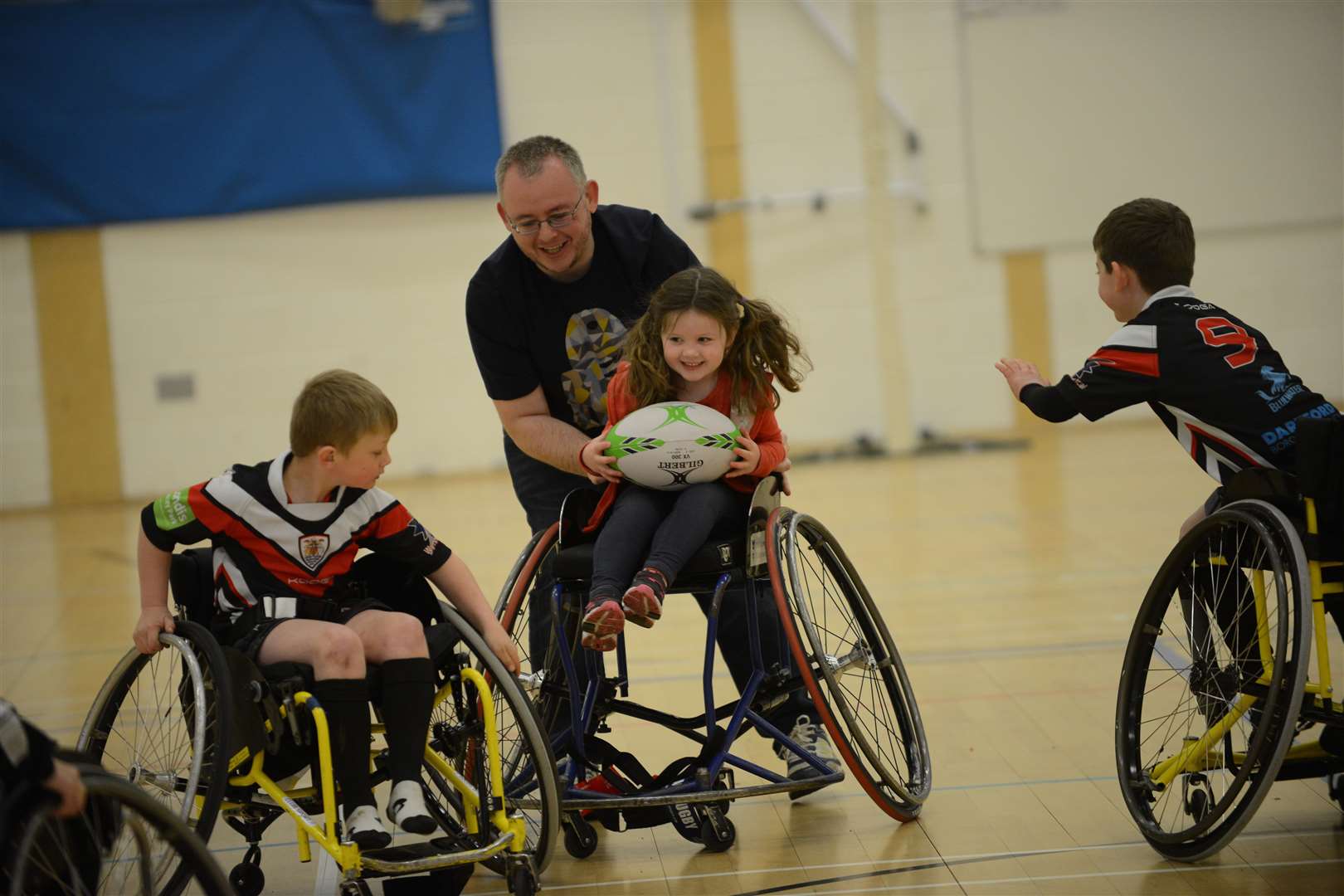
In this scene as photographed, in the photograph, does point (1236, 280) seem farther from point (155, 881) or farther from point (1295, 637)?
point (155, 881)

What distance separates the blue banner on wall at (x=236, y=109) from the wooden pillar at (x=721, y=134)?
1.35m

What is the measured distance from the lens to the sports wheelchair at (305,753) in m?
2.08

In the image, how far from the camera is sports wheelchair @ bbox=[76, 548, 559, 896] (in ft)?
6.82

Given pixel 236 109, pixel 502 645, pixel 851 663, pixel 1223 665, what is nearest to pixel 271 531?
pixel 502 645

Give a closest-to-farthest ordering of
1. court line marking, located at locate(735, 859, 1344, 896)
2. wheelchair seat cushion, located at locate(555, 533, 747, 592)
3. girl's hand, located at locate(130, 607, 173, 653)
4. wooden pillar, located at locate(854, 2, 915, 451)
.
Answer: girl's hand, located at locate(130, 607, 173, 653) → court line marking, located at locate(735, 859, 1344, 896) → wheelchair seat cushion, located at locate(555, 533, 747, 592) → wooden pillar, located at locate(854, 2, 915, 451)

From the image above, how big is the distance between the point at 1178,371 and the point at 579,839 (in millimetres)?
1332

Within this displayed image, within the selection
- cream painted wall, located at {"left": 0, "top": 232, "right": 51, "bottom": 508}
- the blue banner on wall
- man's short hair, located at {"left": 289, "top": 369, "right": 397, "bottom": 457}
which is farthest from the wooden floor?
the blue banner on wall

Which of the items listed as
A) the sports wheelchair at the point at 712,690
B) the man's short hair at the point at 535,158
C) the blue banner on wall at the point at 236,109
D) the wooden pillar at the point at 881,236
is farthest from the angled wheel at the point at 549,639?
the blue banner on wall at the point at 236,109

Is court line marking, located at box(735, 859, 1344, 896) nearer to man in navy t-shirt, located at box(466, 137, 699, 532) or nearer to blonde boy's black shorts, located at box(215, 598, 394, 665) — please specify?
blonde boy's black shorts, located at box(215, 598, 394, 665)

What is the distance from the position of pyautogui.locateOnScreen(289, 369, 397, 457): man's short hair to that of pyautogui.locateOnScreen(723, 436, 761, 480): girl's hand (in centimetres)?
64

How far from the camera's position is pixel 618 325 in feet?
9.62

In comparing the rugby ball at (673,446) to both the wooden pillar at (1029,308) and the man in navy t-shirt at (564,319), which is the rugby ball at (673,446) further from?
the wooden pillar at (1029,308)

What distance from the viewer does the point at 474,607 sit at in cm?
241

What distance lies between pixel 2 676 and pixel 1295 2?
826 cm
